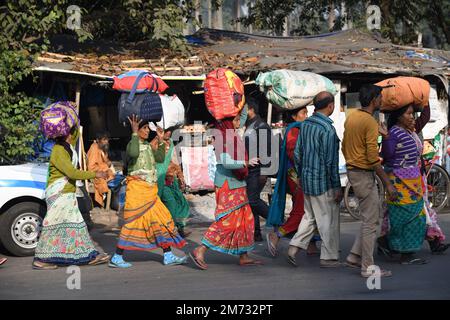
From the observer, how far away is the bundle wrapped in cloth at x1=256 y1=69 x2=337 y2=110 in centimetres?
846

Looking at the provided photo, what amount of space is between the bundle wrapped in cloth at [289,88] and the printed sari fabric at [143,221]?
170cm

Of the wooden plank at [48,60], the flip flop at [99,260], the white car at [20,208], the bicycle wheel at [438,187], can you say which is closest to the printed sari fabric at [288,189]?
the flip flop at [99,260]

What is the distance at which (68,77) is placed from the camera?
44.8 ft

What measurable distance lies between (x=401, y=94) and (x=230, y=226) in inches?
85.2

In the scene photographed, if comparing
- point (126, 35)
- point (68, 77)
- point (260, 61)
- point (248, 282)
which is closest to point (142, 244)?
point (248, 282)

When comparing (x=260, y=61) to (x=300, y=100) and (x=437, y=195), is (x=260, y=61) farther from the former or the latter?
(x=300, y=100)

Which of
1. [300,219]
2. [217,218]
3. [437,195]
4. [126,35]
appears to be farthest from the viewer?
[126,35]

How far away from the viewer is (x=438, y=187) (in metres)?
12.9

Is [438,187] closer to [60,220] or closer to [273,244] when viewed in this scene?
[273,244]

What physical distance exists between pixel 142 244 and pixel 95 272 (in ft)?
1.79

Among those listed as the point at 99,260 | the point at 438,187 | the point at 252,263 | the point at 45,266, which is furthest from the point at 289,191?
the point at 438,187

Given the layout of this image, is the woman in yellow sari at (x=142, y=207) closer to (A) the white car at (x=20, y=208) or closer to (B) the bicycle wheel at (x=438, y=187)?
(A) the white car at (x=20, y=208)

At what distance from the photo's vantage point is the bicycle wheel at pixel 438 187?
12.8 meters

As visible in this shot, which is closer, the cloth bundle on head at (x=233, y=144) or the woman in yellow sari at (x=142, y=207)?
the cloth bundle on head at (x=233, y=144)
